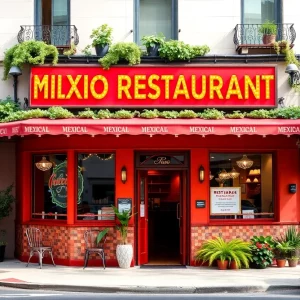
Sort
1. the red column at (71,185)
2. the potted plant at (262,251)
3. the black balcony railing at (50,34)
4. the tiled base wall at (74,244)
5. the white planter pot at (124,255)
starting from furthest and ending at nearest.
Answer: the black balcony railing at (50,34) → the red column at (71,185) → the tiled base wall at (74,244) → the white planter pot at (124,255) → the potted plant at (262,251)

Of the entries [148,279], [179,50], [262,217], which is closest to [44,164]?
[179,50]

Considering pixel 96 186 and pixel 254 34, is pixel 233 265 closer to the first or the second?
pixel 96 186

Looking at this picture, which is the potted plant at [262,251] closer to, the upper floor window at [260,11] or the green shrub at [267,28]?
the green shrub at [267,28]

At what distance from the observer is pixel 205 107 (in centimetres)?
1608

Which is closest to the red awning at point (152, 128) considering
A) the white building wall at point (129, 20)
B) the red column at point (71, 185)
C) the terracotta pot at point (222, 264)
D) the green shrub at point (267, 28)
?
the red column at point (71, 185)

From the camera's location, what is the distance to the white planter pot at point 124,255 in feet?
50.4

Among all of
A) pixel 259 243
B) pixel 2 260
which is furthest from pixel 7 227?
pixel 259 243

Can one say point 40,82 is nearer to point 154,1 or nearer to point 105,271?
point 154,1

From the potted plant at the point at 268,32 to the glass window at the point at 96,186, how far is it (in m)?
4.92

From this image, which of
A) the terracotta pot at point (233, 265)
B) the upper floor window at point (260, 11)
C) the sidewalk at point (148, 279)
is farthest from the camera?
the upper floor window at point (260, 11)

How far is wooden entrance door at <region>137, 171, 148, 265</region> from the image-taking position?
16.1 metres

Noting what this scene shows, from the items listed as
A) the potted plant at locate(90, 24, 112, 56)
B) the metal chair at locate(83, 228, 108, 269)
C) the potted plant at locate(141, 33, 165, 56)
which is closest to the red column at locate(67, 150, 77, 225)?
the metal chair at locate(83, 228, 108, 269)

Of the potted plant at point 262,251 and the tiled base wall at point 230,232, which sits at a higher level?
the tiled base wall at point 230,232

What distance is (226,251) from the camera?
15.2m
